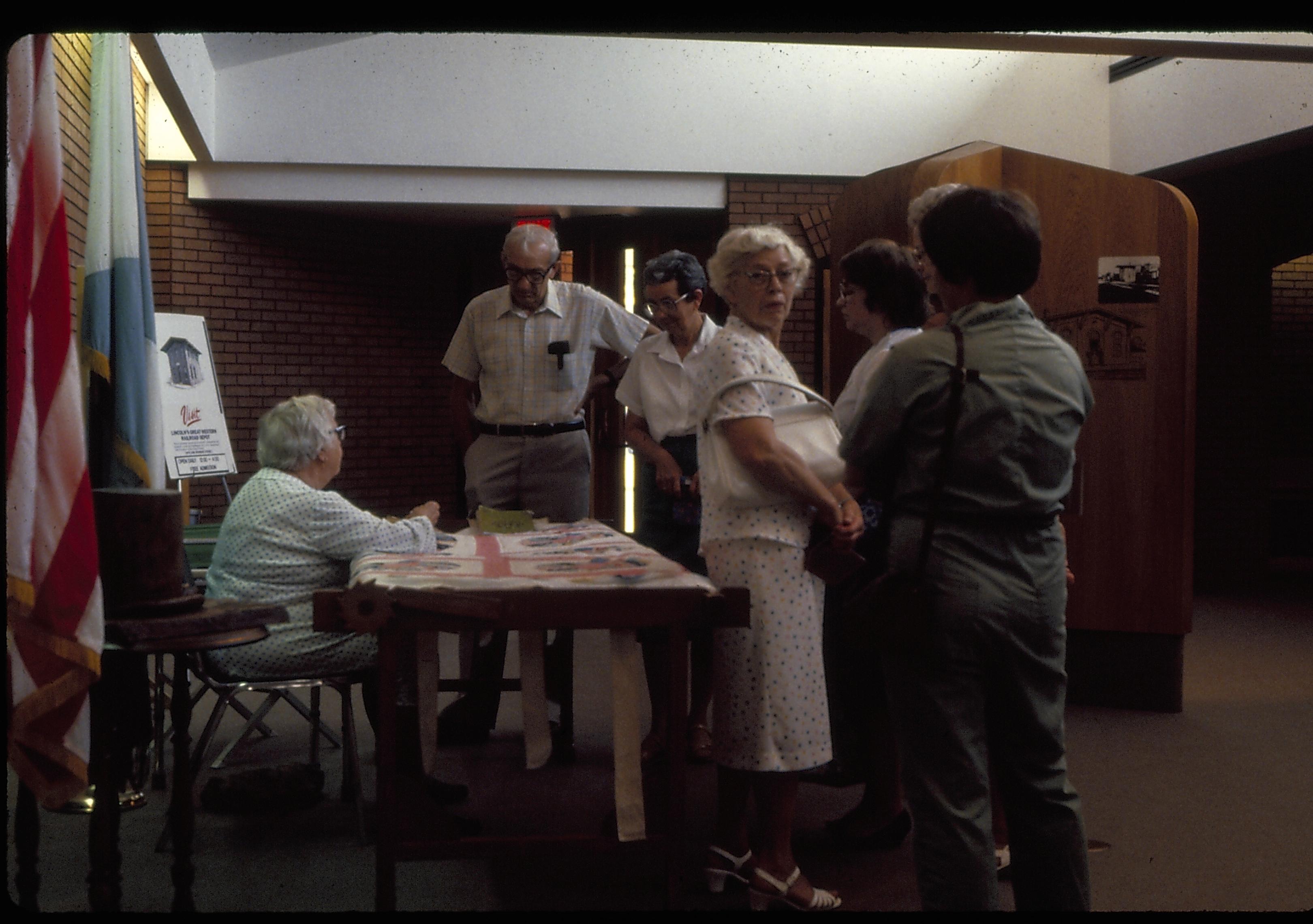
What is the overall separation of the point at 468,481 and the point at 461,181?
4.58m

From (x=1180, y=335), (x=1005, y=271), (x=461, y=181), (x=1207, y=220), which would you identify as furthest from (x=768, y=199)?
(x=1005, y=271)

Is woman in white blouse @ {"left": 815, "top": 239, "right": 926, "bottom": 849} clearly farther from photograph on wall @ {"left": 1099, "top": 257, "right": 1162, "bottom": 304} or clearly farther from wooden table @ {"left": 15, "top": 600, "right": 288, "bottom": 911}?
photograph on wall @ {"left": 1099, "top": 257, "right": 1162, "bottom": 304}

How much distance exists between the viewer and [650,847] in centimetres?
260

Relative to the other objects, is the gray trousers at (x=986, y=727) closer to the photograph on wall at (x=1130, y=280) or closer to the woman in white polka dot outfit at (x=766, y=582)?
the woman in white polka dot outfit at (x=766, y=582)

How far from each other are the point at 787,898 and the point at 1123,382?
3082 mm

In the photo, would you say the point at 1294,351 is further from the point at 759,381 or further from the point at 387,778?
the point at 387,778

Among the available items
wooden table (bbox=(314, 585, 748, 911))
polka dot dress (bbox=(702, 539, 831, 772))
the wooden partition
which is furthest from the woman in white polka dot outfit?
the wooden partition

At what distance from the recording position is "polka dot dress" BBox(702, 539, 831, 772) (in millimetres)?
2682

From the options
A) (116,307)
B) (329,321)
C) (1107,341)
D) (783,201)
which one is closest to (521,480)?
(116,307)

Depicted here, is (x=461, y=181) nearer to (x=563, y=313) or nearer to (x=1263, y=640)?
(x=563, y=313)

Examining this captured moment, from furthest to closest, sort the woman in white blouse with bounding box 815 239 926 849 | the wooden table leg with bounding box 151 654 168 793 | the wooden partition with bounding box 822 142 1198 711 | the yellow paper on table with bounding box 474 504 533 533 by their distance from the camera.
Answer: the wooden partition with bounding box 822 142 1198 711
the wooden table leg with bounding box 151 654 168 793
the yellow paper on table with bounding box 474 504 533 533
the woman in white blouse with bounding box 815 239 926 849

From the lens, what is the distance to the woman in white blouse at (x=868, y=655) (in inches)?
119

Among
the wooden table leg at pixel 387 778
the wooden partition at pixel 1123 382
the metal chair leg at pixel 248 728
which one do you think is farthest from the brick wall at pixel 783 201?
the wooden table leg at pixel 387 778

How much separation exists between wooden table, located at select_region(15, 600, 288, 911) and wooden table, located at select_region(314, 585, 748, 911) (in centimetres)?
21
